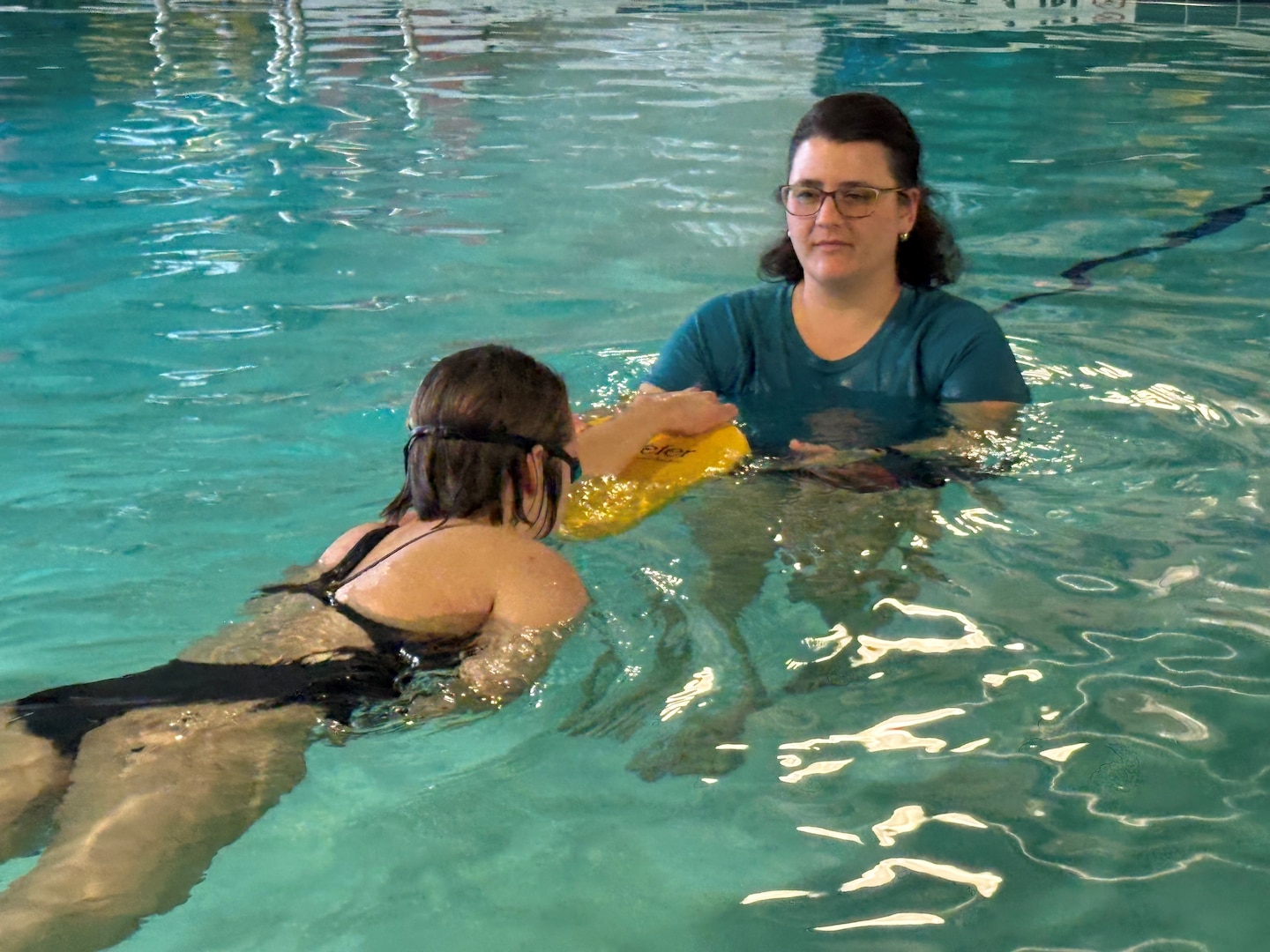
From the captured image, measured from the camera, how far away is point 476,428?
288 cm

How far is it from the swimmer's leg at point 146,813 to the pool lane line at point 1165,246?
3949mm

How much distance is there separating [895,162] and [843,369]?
1.90 ft

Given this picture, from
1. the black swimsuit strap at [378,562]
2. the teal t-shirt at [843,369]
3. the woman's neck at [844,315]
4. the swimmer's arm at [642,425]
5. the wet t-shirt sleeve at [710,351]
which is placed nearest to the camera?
the black swimsuit strap at [378,562]

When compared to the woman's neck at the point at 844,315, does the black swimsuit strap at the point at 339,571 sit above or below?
below

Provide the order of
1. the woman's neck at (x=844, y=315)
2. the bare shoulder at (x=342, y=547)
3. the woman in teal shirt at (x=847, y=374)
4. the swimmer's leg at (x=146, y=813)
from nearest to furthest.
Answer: the swimmer's leg at (x=146, y=813)
the bare shoulder at (x=342, y=547)
the woman in teal shirt at (x=847, y=374)
the woman's neck at (x=844, y=315)

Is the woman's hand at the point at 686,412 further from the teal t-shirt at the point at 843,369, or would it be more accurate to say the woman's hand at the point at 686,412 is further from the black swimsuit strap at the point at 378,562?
the black swimsuit strap at the point at 378,562

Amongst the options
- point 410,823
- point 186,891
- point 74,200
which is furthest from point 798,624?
point 74,200

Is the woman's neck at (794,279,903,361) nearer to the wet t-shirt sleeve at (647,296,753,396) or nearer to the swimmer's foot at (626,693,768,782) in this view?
the wet t-shirt sleeve at (647,296,753,396)

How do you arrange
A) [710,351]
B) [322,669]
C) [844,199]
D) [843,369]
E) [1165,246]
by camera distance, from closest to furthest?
[322,669], [844,199], [843,369], [710,351], [1165,246]

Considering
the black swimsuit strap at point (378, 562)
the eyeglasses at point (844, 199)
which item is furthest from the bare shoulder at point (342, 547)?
the eyeglasses at point (844, 199)

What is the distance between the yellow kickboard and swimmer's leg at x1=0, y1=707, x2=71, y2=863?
4.49 ft

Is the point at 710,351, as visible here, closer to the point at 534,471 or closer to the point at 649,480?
the point at 649,480

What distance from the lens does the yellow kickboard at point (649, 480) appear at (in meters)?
3.55

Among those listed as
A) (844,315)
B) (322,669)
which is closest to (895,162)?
(844,315)
